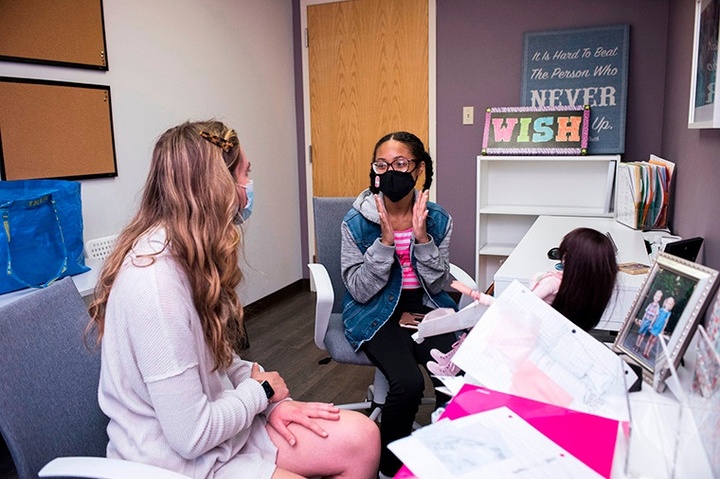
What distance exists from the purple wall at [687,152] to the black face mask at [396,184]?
37.3 inches

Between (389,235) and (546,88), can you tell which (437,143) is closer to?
(546,88)

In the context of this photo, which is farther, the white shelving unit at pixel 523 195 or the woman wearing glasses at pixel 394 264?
the white shelving unit at pixel 523 195

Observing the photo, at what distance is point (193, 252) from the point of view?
1166 millimetres

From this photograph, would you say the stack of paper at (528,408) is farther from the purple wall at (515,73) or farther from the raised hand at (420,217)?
the purple wall at (515,73)

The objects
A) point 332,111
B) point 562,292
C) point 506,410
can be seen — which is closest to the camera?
point 506,410

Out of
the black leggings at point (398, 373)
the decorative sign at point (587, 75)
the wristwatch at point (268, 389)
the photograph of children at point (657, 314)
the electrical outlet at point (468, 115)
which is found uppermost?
the decorative sign at point (587, 75)

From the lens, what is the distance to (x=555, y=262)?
1982 mm

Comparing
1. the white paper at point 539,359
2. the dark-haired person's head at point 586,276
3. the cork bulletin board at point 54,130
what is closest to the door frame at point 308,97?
the cork bulletin board at point 54,130

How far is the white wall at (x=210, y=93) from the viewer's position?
2826 millimetres

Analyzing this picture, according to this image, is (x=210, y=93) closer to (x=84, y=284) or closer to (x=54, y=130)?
(x=54, y=130)

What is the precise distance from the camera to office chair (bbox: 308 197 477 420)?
205cm

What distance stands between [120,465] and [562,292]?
0.92 m

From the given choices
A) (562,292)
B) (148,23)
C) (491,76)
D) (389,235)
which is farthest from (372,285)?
(491,76)

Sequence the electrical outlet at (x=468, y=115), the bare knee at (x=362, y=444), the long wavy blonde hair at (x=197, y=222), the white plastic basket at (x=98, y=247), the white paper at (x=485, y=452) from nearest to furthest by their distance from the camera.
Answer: the white paper at (x=485, y=452)
the long wavy blonde hair at (x=197, y=222)
the bare knee at (x=362, y=444)
the white plastic basket at (x=98, y=247)
the electrical outlet at (x=468, y=115)
